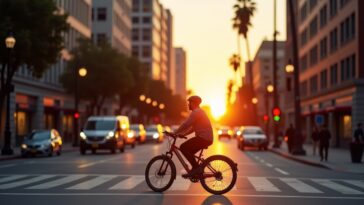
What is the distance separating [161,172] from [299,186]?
13.1 feet

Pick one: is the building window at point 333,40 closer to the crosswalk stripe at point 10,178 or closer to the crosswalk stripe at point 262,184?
the crosswalk stripe at point 262,184

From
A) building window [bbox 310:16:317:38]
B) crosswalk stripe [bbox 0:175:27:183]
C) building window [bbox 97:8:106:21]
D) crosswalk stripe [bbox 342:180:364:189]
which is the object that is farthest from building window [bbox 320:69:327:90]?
crosswalk stripe [bbox 0:175:27:183]

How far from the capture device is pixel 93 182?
17188mm

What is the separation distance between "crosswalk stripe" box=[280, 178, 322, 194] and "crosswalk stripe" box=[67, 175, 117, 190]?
4670 millimetres

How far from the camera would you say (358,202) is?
13000 millimetres

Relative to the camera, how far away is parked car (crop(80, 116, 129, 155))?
38438 mm

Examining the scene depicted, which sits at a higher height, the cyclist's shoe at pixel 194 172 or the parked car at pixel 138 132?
the parked car at pixel 138 132

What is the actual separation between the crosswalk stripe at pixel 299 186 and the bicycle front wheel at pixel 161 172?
9.77 feet

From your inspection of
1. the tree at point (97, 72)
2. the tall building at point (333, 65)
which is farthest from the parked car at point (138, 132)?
the tall building at point (333, 65)

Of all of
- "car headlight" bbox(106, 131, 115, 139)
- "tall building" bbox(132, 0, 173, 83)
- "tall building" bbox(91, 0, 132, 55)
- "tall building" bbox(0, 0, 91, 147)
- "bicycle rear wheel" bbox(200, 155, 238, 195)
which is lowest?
"bicycle rear wheel" bbox(200, 155, 238, 195)

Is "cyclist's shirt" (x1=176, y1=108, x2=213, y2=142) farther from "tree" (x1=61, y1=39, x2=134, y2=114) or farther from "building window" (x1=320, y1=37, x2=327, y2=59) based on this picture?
"building window" (x1=320, y1=37, x2=327, y2=59)

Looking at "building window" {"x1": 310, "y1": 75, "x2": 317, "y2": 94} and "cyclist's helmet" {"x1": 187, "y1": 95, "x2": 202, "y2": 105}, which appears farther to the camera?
"building window" {"x1": 310, "y1": 75, "x2": 317, "y2": 94}

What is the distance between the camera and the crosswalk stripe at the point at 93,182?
15.6 m

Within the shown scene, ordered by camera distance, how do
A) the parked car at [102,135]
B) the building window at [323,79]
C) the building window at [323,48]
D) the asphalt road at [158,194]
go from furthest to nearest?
the building window at [323,48], the building window at [323,79], the parked car at [102,135], the asphalt road at [158,194]
